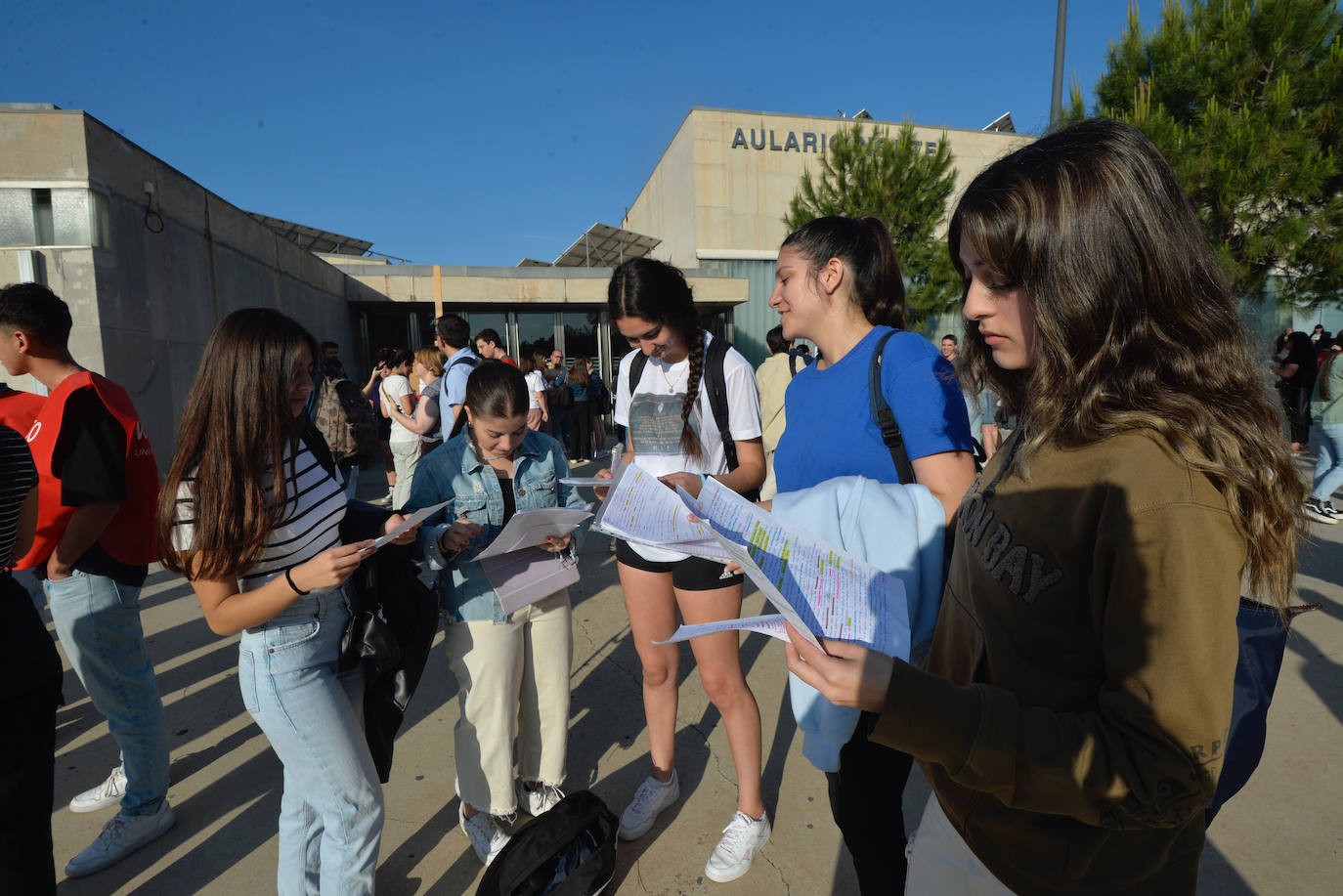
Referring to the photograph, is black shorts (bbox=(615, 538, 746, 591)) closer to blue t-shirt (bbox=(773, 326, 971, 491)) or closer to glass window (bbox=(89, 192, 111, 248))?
blue t-shirt (bbox=(773, 326, 971, 491))

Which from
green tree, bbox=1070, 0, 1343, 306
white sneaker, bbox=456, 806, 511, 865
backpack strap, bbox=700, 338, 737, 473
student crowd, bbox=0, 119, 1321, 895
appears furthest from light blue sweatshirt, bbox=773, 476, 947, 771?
green tree, bbox=1070, 0, 1343, 306

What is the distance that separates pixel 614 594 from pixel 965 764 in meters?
4.38

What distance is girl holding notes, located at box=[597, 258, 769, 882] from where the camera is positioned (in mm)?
2270

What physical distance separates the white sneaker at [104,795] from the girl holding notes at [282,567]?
1.51m

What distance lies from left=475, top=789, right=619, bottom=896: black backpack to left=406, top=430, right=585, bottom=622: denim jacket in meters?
0.70

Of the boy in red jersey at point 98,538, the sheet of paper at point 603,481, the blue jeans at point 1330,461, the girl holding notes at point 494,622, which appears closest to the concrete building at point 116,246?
the boy in red jersey at point 98,538

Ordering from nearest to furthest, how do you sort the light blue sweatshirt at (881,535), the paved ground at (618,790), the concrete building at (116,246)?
the light blue sweatshirt at (881,535), the paved ground at (618,790), the concrete building at (116,246)

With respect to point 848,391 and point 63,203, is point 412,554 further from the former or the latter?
point 63,203

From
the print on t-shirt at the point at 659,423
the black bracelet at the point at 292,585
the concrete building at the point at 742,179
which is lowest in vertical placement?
the black bracelet at the point at 292,585

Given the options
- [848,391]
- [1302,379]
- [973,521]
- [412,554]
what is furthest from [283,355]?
[1302,379]

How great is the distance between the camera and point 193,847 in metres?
2.53

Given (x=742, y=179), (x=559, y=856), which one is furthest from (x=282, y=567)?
(x=742, y=179)

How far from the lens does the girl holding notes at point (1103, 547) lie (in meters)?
0.77

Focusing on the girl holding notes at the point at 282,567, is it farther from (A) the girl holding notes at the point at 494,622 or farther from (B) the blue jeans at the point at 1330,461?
(B) the blue jeans at the point at 1330,461
